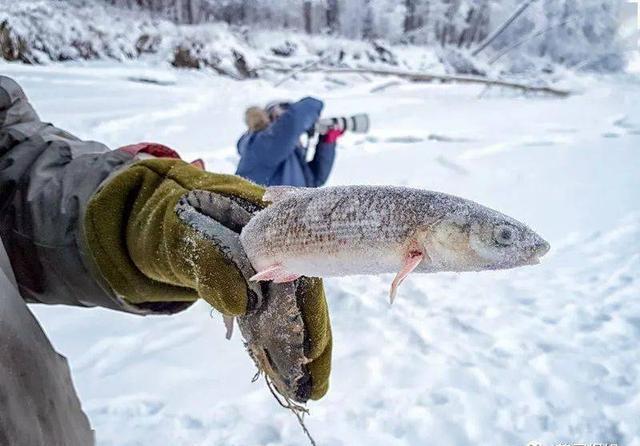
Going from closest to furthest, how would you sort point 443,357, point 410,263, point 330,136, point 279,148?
point 410,263
point 443,357
point 279,148
point 330,136

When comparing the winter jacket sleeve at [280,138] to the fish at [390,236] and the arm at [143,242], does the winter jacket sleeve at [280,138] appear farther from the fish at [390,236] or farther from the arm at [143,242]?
the fish at [390,236]

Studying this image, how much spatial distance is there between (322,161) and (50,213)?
9.32 feet

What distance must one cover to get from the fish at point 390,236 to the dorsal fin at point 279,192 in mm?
45

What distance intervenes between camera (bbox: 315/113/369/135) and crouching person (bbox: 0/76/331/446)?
8.40ft

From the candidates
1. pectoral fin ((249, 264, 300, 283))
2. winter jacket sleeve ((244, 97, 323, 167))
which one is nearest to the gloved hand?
winter jacket sleeve ((244, 97, 323, 167))

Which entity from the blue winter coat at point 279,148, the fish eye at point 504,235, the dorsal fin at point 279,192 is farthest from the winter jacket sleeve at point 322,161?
the fish eye at point 504,235

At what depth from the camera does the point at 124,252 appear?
1.23 metres

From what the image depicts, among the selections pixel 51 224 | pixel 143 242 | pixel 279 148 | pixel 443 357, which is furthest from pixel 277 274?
pixel 279 148

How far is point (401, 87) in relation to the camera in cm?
1533

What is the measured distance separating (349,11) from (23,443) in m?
22.5

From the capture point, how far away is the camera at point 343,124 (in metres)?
3.90

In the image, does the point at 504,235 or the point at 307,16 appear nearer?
the point at 504,235

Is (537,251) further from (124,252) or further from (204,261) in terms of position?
(124,252)

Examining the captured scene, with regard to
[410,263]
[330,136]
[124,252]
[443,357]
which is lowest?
[443,357]
